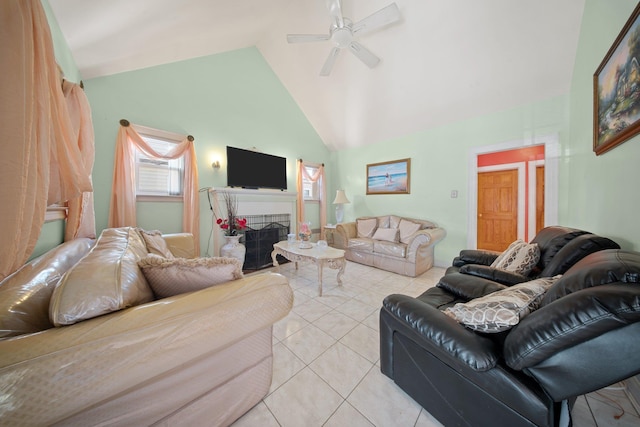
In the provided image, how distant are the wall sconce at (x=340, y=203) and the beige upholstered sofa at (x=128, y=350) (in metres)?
3.51

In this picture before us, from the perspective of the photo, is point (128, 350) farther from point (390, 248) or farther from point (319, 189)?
point (319, 189)

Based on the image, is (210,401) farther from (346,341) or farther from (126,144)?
(126,144)

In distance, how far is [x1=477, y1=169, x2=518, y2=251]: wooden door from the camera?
404cm

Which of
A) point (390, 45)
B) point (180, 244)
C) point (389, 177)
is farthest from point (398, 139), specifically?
point (180, 244)

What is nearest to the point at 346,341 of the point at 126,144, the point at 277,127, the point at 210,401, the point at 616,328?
the point at 210,401

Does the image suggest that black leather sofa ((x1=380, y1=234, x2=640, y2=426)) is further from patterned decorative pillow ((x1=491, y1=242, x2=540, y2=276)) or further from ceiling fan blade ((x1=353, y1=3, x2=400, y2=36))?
ceiling fan blade ((x1=353, y1=3, x2=400, y2=36))

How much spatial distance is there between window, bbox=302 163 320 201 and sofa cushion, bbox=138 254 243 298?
3.52m

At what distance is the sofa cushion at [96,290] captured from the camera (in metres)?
0.62

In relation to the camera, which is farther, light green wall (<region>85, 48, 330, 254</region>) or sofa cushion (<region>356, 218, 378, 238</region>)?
sofa cushion (<region>356, 218, 378, 238</region>)

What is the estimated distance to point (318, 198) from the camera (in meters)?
4.84

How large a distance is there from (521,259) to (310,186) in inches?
148

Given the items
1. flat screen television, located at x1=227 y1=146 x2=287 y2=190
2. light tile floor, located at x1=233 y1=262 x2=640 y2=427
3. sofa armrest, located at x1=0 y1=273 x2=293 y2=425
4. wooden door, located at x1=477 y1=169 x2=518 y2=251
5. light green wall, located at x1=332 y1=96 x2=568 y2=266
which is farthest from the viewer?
wooden door, located at x1=477 y1=169 x2=518 y2=251

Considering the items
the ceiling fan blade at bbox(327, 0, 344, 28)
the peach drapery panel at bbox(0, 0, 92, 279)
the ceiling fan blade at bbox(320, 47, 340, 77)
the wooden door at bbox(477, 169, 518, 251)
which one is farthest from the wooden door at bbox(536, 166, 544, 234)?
the peach drapery panel at bbox(0, 0, 92, 279)

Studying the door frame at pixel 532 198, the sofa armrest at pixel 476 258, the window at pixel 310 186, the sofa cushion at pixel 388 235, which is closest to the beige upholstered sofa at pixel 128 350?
the sofa armrest at pixel 476 258
